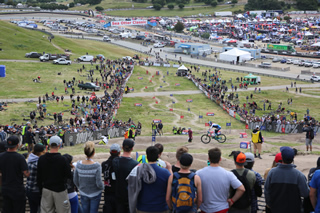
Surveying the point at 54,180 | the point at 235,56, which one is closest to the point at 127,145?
the point at 54,180

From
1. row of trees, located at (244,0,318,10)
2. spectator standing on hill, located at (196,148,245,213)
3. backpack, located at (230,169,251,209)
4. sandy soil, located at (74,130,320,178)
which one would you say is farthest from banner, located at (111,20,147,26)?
spectator standing on hill, located at (196,148,245,213)

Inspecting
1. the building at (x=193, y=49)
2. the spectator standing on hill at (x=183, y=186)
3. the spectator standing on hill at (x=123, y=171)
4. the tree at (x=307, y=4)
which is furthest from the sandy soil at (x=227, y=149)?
the tree at (x=307, y=4)

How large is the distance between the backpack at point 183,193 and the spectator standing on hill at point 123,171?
1251 mm

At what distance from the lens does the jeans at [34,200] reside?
30.1ft

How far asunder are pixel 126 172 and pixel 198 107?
44084 millimetres

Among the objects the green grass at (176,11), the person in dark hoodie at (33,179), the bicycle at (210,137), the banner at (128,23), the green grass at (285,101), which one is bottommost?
the green grass at (285,101)

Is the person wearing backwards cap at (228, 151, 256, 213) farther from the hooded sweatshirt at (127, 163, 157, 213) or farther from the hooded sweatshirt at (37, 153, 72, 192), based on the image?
the hooded sweatshirt at (37, 153, 72, 192)

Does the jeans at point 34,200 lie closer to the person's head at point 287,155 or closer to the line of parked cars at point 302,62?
the person's head at point 287,155

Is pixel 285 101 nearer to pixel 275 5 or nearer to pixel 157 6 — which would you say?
pixel 275 5

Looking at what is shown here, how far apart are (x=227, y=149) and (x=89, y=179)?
18.0 meters

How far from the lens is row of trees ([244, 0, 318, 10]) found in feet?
578

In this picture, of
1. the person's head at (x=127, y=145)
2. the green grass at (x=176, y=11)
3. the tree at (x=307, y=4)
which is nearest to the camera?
the person's head at (x=127, y=145)

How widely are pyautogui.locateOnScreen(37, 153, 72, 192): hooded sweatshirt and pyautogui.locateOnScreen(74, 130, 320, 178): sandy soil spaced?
7813 millimetres

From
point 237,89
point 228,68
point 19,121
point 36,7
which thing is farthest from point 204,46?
point 36,7
